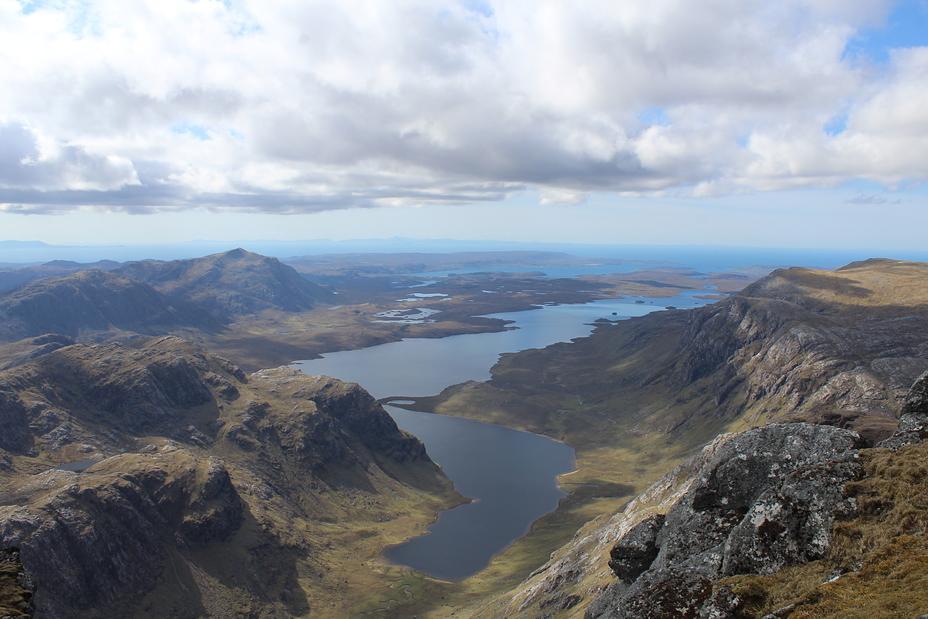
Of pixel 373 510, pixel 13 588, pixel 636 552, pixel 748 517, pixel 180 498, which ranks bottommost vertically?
pixel 373 510

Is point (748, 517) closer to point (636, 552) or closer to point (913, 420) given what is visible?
point (636, 552)

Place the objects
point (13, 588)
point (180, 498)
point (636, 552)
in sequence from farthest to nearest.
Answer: point (180, 498) < point (636, 552) < point (13, 588)

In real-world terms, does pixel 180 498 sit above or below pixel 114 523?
below

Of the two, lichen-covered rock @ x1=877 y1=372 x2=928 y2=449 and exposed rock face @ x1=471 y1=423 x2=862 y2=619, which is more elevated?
lichen-covered rock @ x1=877 y1=372 x2=928 y2=449

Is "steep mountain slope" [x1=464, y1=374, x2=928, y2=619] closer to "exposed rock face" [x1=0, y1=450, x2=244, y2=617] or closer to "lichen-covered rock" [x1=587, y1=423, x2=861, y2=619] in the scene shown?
"lichen-covered rock" [x1=587, y1=423, x2=861, y2=619]

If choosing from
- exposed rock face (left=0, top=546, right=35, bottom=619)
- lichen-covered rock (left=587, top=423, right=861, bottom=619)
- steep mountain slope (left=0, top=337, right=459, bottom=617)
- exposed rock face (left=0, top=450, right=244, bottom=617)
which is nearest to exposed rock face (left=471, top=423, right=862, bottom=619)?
lichen-covered rock (left=587, top=423, right=861, bottom=619)

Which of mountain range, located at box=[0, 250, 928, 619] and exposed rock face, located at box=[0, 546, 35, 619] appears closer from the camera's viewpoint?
mountain range, located at box=[0, 250, 928, 619]

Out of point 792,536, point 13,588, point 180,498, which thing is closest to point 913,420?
point 792,536

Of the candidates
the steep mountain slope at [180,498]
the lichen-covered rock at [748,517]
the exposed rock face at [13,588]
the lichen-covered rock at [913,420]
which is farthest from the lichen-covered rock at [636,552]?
the steep mountain slope at [180,498]
